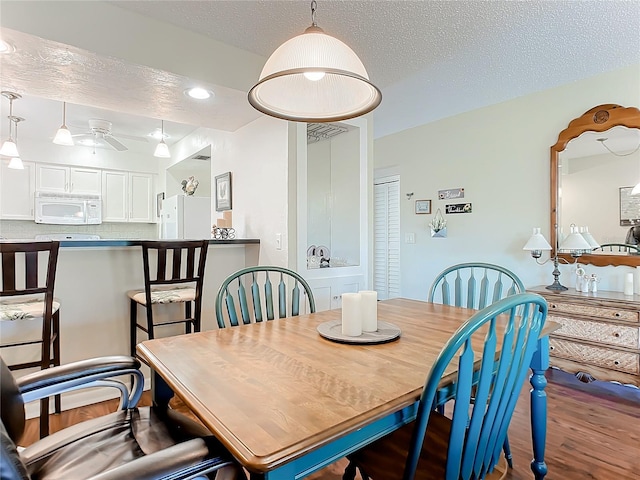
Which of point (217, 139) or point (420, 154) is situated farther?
point (420, 154)

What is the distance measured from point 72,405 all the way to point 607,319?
3.62 meters

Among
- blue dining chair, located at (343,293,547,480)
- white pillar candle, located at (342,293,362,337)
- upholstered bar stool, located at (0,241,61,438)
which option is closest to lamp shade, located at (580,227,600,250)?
blue dining chair, located at (343,293,547,480)

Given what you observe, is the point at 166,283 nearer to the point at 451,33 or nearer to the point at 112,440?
the point at 112,440

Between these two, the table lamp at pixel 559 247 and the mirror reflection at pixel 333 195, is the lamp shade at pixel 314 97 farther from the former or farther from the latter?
the table lamp at pixel 559 247

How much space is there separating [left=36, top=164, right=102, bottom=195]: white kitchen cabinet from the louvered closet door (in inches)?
163

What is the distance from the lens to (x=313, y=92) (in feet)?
5.02

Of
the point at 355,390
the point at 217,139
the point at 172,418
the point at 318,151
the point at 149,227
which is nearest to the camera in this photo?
the point at 355,390

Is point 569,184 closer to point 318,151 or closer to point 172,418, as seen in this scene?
point 318,151

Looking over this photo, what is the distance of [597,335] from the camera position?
2553mm

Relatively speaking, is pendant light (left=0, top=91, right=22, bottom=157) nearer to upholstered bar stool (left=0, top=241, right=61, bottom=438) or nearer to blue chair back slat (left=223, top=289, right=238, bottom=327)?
upholstered bar stool (left=0, top=241, right=61, bottom=438)

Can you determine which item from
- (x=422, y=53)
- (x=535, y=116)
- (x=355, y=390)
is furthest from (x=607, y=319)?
(x=355, y=390)

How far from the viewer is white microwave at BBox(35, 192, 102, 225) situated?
4.91 metres

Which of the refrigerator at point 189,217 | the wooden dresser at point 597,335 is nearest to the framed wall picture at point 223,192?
the refrigerator at point 189,217

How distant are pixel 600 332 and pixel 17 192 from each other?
6560 millimetres
